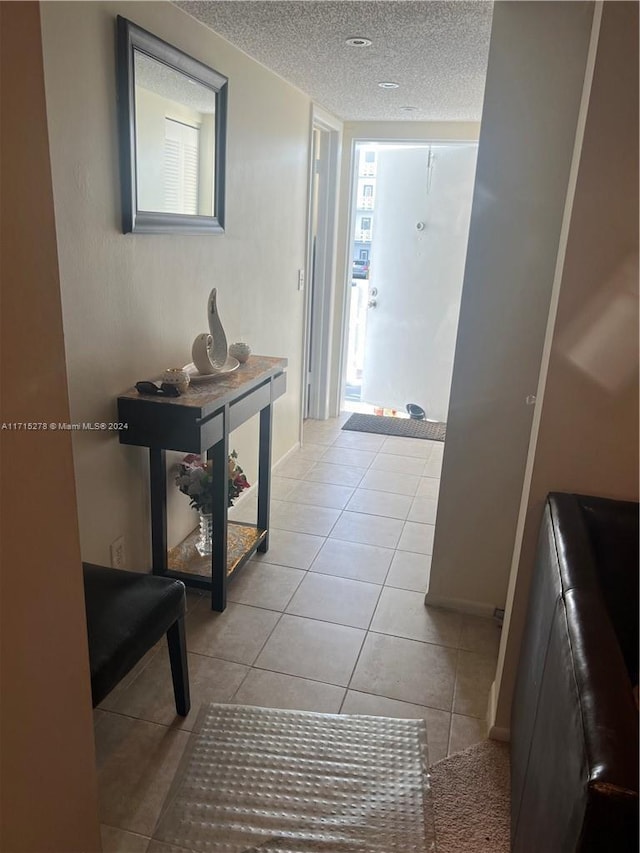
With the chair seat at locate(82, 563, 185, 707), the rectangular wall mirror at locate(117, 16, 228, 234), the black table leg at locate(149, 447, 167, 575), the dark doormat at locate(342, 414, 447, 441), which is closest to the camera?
the chair seat at locate(82, 563, 185, 707)

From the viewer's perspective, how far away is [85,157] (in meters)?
1.86

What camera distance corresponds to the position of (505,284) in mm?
2215

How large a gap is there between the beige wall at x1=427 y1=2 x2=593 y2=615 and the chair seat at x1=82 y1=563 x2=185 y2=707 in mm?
1198

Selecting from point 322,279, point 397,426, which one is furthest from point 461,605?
point 322,279

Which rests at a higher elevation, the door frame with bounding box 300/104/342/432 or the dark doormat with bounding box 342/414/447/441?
the door frame with bounding box 300/104/342/432

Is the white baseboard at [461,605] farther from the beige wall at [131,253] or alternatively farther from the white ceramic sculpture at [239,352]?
the white ceramic sculpture at [239,352]

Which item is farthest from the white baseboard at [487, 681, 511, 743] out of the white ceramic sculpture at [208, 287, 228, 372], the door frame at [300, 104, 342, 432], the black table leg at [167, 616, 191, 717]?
the door frame at [300, 104, 342, 432]

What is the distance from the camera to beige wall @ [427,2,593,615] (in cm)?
201

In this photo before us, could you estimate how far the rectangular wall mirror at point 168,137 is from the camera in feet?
6.53

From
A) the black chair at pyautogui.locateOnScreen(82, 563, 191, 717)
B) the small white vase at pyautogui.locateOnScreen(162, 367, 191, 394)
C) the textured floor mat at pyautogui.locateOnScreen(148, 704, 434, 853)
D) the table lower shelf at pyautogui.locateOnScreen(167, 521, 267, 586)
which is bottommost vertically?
the textured floor mat at pyautogui.locateOnScreen(148, 704, 434, 853)

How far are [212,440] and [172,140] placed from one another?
1.10 metres

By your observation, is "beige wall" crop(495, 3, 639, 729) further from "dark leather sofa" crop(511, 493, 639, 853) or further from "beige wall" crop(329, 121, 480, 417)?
"beige wall" crop(329, 121, 480, 417)

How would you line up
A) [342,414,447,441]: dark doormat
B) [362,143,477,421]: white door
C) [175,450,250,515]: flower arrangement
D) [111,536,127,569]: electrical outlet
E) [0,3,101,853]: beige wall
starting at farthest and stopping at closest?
[342,414,447,441]: dark doormat
[362,143,477,421]: white door
[175,450,250,515]: flower arrangement
[111,536,127,569]: electrical outlet
[0,3,101,853]: beige wall

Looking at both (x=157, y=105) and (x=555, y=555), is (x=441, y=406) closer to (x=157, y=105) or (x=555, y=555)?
(x=157, y=105)
